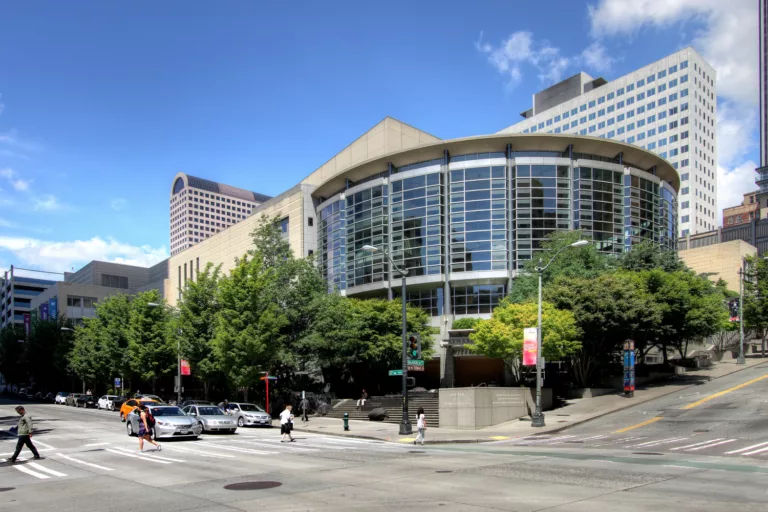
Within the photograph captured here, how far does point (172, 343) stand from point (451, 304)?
89.8ft

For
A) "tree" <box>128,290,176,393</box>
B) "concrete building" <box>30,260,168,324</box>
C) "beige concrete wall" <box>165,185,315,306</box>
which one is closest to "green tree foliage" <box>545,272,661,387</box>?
"beige concrete wall" <box>165,185,315,306</box>

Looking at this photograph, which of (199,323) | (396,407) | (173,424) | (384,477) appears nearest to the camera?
(384,477)

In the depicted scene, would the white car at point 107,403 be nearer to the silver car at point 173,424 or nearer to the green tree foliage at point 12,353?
the silver car at point 173,424

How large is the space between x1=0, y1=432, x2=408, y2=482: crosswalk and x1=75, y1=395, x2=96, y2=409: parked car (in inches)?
1792

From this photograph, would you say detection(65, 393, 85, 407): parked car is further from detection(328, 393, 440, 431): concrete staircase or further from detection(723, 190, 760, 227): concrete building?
detection(723, 190, 760, 227): concrete building

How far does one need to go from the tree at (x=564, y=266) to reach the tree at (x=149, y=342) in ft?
112

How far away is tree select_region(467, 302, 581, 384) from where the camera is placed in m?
38.4

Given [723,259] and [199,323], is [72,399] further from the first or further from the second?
[723,259]

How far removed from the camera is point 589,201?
60.8 meters

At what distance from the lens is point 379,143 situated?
73.9 metres

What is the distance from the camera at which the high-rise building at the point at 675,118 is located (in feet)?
427

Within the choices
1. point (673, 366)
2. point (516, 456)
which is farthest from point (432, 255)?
point (516, 456)

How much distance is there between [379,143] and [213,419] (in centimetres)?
4907

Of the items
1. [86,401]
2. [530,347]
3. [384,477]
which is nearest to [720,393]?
[530,347]
